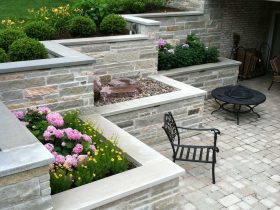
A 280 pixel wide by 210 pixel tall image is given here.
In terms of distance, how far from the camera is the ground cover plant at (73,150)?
437 centimetres

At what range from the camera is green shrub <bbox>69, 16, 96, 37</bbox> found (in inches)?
313

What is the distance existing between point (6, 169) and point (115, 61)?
16.3 ft

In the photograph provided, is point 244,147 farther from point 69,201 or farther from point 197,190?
point 69,201

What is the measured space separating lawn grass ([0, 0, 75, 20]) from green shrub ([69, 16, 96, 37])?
318 cm

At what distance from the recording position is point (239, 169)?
6.48 m

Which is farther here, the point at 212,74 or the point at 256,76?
the point at 256,76

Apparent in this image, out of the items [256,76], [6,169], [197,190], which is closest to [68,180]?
[6,169]

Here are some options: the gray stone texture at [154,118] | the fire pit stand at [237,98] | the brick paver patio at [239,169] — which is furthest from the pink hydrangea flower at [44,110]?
the fire pit stand at [237,98]

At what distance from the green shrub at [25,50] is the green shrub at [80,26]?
6.22ft

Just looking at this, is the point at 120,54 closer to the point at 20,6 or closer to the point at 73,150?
the point at 73,150

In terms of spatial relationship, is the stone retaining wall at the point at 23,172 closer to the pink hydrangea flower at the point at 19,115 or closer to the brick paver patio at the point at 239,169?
the pink hydrangea flower at the point at 19,115

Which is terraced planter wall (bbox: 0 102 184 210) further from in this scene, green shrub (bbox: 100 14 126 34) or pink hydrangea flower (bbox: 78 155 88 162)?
green shrub (bbox: 100 14 126 34)

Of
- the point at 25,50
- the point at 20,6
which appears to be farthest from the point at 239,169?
the point at 20,6

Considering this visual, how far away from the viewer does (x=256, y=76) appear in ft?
38.5
